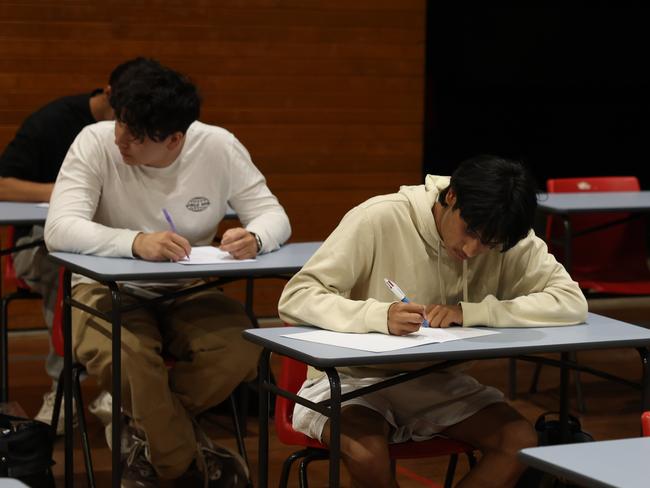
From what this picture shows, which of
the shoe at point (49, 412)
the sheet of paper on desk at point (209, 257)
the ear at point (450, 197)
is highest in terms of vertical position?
the ear at point (450, 197)

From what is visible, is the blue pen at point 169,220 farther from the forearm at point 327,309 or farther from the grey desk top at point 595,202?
the grey desk top at point 595,202

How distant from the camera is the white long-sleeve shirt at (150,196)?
3.54 meters

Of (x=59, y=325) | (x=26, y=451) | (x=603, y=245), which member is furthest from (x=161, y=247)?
(x=603, y=245)

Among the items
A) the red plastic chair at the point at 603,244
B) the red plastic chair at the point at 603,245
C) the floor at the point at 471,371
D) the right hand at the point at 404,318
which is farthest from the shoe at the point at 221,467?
the red plastic chair at the point at 603,245

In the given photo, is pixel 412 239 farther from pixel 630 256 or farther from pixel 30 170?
pixel 630 256

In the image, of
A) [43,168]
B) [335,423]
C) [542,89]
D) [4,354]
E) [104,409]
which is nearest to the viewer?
[335,423]

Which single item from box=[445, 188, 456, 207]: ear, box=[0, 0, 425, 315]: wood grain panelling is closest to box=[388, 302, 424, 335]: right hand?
box=[445, 188, 456, 207]: ear

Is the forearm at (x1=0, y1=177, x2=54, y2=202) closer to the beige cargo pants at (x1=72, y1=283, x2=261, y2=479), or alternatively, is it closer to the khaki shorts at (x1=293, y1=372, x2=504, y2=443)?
the beige cargo pants at (x1=72, y1=283, x2=261, y2=479)

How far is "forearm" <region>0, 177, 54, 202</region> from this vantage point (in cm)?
448

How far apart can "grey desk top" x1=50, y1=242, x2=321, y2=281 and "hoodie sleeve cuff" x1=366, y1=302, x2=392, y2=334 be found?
2.40ft

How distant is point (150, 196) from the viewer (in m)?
3.76

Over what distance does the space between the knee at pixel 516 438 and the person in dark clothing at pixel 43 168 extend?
2155 millimetres

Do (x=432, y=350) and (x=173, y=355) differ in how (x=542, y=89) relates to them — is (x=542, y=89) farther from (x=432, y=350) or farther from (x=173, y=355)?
(x=432, y=350)

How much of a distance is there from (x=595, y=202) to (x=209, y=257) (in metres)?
1.86
